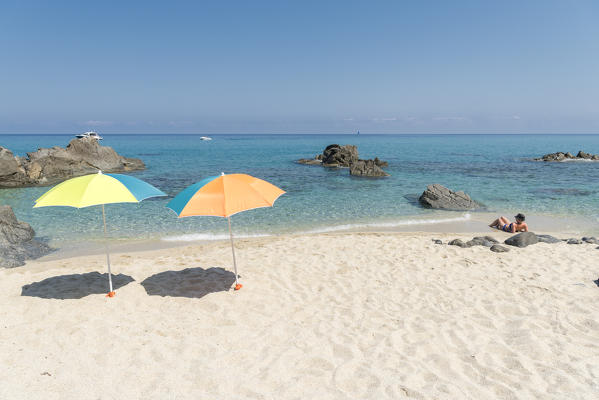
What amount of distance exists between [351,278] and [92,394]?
535cm

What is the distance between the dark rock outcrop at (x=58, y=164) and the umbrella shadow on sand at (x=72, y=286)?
2154cm

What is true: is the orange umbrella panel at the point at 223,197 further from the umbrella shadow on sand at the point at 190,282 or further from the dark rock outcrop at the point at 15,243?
the dark rock outcrop at the point at 15,243

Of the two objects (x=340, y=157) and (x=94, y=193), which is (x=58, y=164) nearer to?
(x=340, y=157)

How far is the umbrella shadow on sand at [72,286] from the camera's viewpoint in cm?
707

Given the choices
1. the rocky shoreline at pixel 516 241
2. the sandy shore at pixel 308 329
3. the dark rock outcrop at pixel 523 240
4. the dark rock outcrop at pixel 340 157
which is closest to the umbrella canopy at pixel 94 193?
the sandy shore at pixel 308 329

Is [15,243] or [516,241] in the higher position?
[516,241]

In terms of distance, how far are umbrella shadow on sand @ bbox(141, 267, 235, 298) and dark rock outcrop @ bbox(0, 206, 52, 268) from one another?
14.9 feet

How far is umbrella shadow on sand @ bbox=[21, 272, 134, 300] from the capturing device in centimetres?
707

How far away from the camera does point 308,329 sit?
5.69 metres

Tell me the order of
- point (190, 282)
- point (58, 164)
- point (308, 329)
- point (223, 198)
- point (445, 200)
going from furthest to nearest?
point (58, 164)
point (445, 200)
point (190, 282)
point (223, 198)
point (308, 329)

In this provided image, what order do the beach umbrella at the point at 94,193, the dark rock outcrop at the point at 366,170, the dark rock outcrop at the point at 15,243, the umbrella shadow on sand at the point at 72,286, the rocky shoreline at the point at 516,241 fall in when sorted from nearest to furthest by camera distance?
the beach umbrella at the point at 94,193, the umbrella shadow on sand at the point at 72,286, the dark rock outcrop at the point at 15,243, the rocky shoreline at the point at 516,241, the dark rock outcrop at the point at 366,170

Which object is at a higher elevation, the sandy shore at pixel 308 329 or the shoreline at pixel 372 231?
the sandy shore at pixel 308 329

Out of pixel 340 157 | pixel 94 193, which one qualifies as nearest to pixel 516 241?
pixel 94 193

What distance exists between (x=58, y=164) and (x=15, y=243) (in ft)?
70.8
